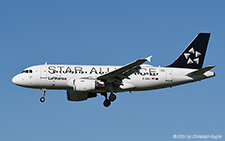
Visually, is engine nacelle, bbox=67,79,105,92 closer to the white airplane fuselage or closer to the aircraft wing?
the white airplane fuselage

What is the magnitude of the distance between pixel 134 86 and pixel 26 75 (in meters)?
10.6

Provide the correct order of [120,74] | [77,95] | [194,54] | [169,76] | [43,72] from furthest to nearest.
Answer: [194,54]
[77,95]
[169,76]
[43,72]
[120,74]

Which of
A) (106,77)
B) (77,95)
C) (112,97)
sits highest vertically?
(106,77)

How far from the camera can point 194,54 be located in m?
45.6

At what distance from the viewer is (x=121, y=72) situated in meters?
39.8

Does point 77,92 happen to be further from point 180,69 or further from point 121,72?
point 180,69

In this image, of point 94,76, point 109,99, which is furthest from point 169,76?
point 94,76

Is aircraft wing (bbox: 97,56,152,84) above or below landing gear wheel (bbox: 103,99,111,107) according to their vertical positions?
above

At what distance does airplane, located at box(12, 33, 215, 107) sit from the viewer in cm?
4031

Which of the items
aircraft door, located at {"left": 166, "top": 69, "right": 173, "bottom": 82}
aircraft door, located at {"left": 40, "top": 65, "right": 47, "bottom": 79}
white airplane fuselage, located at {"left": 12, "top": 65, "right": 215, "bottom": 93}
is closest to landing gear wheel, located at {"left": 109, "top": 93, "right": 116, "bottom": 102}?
white airplane fuselage, located at {"left": 12, "top": 65, "right": 215, "bottom": 93}

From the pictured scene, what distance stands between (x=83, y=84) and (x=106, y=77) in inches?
89.8

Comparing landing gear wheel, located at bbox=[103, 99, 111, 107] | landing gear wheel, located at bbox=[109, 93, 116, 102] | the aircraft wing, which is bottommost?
landing gear wheel, located at bbox=[103, 99, 111, 107]

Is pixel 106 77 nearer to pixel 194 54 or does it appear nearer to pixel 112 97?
pixel 112 97

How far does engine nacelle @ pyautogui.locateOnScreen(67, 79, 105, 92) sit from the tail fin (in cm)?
923
